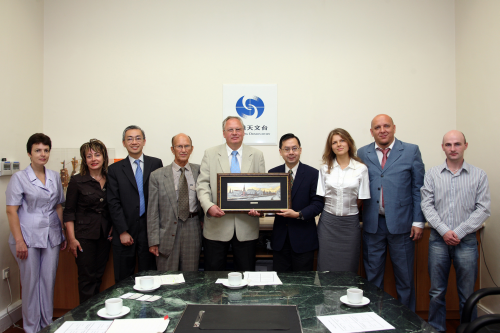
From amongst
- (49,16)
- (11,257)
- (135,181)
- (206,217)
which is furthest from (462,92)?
(11,257)

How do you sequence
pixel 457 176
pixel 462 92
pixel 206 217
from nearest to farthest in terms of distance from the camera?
pixel 457 176 < pixel 206 217 < pixel 462 92

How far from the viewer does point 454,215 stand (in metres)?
2.47

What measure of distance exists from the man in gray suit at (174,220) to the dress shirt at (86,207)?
0.46 metres

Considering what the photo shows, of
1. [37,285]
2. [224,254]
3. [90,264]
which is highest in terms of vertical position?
[224,254]

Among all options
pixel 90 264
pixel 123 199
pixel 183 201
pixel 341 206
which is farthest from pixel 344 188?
pixel 90 264

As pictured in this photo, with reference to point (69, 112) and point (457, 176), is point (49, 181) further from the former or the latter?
point (457, 176)

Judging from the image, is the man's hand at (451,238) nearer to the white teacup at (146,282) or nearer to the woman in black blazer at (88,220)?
the white teacup at (146,282)

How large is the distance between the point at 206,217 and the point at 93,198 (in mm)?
1016

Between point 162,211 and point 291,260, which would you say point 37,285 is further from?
point 291,260

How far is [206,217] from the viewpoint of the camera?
2695 mm

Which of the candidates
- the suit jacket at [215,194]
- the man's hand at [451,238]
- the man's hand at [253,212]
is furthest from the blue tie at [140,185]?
the man's hand at [451,238]

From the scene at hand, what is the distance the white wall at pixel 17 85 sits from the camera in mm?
3107

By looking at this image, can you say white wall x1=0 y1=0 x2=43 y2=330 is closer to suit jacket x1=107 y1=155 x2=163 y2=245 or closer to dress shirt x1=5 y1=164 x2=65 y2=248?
dress shirt x1=5 y1=164 x2=65 y2=248

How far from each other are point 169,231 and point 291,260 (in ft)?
3.49
